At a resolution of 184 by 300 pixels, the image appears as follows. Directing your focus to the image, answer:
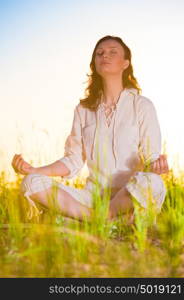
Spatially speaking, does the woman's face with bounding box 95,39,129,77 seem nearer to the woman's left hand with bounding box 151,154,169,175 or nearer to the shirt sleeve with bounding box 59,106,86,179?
the shirt sleeve with bounding box 59,106,86,179

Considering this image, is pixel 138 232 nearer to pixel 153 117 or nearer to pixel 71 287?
pixel 71 287

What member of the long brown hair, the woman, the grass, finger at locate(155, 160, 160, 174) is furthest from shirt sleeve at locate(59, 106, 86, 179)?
finger at locate(155, 160, 160, 174)

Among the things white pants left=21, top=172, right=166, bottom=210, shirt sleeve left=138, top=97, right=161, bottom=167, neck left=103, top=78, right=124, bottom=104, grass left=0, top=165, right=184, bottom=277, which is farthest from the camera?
neck left=103, top=78, right=124, bottom=104

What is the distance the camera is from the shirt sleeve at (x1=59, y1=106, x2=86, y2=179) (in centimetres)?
403

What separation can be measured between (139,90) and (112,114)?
332 mm

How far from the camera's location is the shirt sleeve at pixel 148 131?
3757mm

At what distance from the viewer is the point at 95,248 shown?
2969 millimetres

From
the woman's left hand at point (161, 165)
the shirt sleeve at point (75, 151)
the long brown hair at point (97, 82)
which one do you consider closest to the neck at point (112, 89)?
the long brown hair at point (97, 82)

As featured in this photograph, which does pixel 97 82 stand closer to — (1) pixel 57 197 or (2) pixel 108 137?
(2) pixel 108 137

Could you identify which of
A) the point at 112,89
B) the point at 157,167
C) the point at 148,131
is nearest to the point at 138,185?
the point at 157,167

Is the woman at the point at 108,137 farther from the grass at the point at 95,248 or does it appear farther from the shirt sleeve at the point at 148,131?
the grass at the point at 95,248

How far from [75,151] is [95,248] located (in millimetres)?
1275

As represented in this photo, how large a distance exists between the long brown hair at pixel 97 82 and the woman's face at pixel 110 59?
63 millimetres

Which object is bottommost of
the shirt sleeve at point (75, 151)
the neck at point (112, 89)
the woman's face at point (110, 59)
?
the shirt sleeve at point (75, 151)
